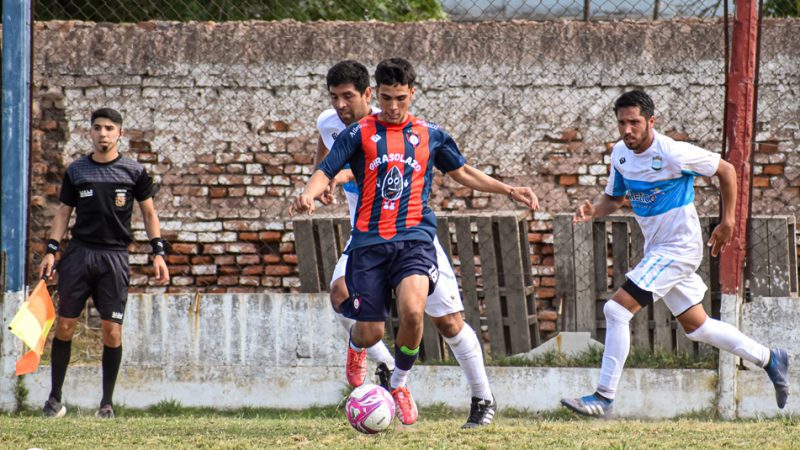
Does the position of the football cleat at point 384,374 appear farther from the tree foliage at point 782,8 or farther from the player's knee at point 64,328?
the tree foliage at point 782,8

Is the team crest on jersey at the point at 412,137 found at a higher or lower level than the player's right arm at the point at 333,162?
higher

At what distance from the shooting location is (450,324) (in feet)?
20.9

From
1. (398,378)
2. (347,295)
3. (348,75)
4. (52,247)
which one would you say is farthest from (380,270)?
(52,247)

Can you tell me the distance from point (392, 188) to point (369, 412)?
124cm

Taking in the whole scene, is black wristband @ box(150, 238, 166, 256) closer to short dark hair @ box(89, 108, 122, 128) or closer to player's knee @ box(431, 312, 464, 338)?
short dark hair @ box(89, 108, 122, 128)

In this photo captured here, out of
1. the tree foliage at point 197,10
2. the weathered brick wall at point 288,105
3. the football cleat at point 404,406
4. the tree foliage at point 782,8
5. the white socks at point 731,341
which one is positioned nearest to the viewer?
the football cleat at point 404,406

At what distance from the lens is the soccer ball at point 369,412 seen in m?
5.77

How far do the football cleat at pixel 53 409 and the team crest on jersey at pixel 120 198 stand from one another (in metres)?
1.43

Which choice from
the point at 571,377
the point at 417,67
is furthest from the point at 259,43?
the point at 571,377

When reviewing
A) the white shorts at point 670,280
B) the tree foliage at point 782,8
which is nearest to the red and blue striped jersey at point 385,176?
the white shorts at point 670,280

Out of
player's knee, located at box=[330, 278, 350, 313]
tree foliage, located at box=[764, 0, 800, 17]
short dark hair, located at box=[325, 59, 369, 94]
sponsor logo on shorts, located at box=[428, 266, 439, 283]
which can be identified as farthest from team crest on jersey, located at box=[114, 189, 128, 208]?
tree foliage, located at box=[764, 0, 800, 17]

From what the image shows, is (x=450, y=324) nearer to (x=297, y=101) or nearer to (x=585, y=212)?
(x=585, y=212)

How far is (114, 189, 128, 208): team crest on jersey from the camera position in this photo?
7.70m

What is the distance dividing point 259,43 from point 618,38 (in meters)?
3.33
